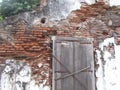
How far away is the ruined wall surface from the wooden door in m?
0.14

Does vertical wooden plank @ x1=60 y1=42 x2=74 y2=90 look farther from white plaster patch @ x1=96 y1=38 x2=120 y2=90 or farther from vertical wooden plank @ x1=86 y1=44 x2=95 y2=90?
white plaster patch @ x1=96 y1=38 x2=120 y2=90

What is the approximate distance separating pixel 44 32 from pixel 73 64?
3.14ft

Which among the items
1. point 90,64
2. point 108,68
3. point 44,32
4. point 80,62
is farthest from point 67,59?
point 108,68

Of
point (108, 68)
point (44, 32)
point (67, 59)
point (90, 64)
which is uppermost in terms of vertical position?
point (44, 32)

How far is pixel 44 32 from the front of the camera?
6219mm

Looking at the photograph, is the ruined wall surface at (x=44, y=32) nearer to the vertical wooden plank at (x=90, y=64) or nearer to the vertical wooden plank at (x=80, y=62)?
the vertical wooden plank at (x=90, y=64)

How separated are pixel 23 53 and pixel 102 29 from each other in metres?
1.89

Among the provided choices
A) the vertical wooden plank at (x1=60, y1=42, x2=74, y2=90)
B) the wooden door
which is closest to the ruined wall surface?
the wooden door

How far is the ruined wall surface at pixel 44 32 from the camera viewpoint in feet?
A: 19.6

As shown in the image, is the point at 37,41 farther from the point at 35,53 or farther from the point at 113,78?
the point at 113,78

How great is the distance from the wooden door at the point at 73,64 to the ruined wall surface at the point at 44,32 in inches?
5.6

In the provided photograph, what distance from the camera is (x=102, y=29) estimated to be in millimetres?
6453

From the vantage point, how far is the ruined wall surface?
19.6 feet

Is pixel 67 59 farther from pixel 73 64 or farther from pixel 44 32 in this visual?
pixel 44 32
